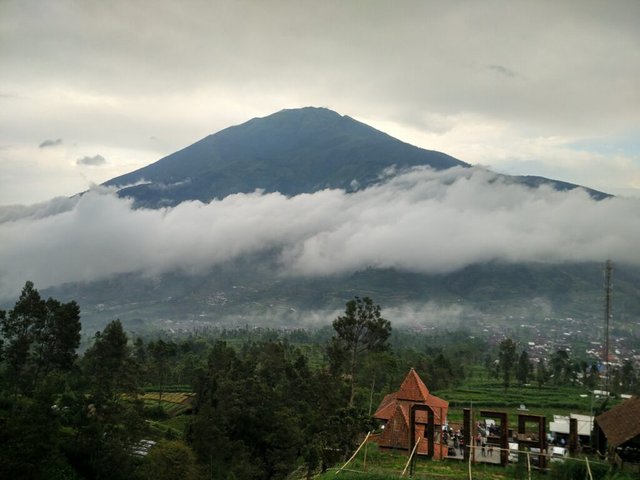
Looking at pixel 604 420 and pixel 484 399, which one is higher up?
pixel 604 420

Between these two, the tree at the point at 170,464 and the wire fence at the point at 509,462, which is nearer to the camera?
the wire fence at the point at 509,462

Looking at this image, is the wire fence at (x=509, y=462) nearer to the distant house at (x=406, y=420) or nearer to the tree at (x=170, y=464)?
the distant house at (x=406, y=420)

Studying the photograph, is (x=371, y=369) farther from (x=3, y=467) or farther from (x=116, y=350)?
(x=3, y=467)

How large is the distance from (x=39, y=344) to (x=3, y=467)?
2083 centimetres

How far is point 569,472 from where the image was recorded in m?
17.7

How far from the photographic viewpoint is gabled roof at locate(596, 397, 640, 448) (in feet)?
64.4

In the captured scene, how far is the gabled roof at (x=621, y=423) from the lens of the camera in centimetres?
1962

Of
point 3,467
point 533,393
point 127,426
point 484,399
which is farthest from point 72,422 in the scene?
point 533,393

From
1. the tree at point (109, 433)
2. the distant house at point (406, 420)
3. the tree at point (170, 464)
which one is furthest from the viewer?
the distant house at point (406, 420)

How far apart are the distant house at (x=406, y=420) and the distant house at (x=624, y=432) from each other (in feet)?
22.6

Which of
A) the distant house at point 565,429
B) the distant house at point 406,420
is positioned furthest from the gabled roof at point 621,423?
the distant house at point 565,429

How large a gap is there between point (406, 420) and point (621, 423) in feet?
33.2

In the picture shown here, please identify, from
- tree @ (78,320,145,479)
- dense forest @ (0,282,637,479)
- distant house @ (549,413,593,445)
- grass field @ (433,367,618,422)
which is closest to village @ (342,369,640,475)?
distant house @ (549,413,593,445)

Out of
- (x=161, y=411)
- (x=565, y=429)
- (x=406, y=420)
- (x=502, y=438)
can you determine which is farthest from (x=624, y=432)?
(x=161, y=411)
